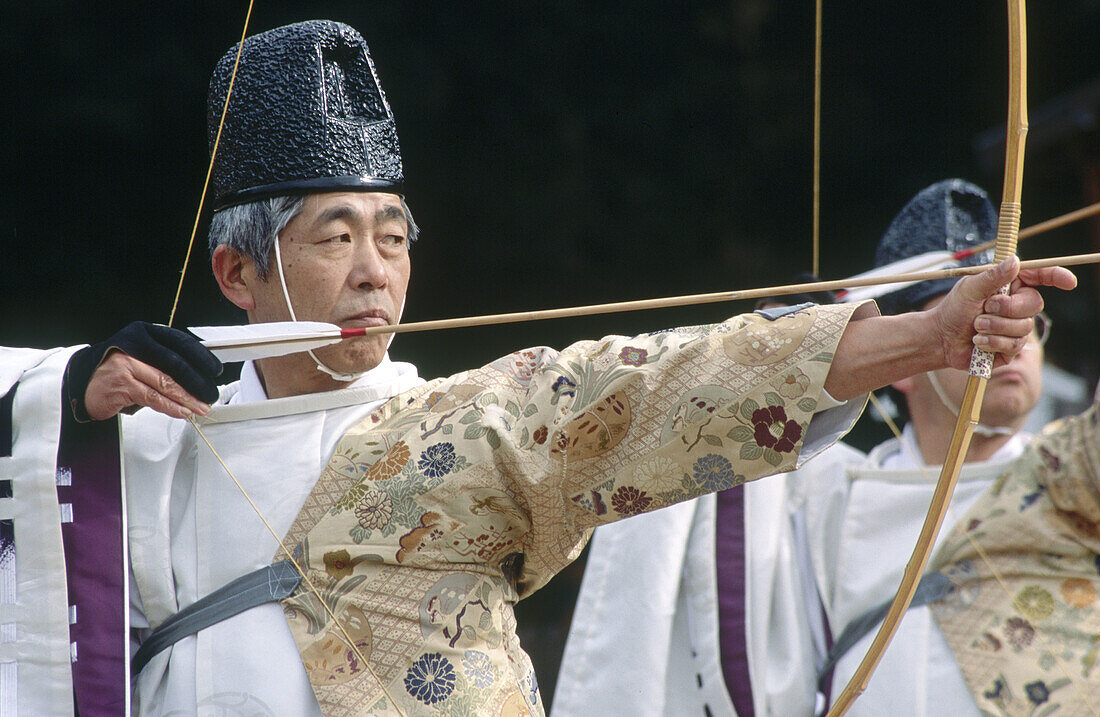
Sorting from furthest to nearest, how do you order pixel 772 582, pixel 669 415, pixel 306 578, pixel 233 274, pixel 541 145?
pixel 541 145 < pixel 772 582 < pixel 233 274 < pixel 306 578 < pixel 669 415

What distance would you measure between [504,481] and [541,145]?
6.31 ft

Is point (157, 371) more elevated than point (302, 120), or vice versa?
point (302, 120)

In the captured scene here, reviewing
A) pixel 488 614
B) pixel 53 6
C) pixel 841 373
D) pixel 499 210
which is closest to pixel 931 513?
pixel 841 373

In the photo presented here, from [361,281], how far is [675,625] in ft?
3.89

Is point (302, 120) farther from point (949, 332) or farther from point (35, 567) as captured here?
point (949, 332)

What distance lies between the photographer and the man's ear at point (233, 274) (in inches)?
69.3

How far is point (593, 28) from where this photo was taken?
3.21 m

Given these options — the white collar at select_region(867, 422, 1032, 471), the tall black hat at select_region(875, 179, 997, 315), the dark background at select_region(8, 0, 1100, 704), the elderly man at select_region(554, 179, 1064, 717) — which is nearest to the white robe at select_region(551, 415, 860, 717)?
the elderly man at select_region(554, 179, 1064, 717)

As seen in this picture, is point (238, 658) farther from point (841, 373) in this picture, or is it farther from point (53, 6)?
point (53, 6)

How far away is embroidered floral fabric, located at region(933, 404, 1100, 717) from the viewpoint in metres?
2.12

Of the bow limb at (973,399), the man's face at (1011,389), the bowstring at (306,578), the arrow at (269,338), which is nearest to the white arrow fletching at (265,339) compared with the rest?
the arrow at (269,338)

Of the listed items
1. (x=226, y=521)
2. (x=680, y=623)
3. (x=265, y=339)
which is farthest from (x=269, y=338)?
(x=680, y=623)

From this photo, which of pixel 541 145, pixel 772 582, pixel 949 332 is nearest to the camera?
pixel 949 332

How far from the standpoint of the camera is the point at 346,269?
165cm
